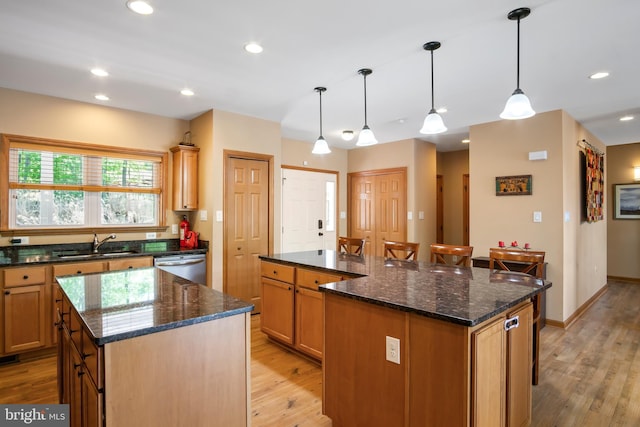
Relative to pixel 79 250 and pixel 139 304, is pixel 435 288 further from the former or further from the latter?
pixel 79 250

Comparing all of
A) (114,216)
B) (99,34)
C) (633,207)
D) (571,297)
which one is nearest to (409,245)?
(571,297)

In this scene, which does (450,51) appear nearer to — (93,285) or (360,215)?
(93,285)

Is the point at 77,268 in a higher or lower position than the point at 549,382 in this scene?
higher

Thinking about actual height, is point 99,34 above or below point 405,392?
above

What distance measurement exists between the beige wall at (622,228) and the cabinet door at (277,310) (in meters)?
6.89

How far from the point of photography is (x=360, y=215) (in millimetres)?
6586

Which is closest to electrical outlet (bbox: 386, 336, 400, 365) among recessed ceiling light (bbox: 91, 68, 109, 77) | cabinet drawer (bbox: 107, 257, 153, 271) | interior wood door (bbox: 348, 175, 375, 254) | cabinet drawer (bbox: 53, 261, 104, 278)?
cabinet drawer (bbox: 107, 257, 153, 271)

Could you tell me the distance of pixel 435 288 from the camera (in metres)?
2.00

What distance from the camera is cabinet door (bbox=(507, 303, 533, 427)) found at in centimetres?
178

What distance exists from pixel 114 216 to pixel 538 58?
4595 mm

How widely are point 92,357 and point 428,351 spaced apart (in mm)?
1398

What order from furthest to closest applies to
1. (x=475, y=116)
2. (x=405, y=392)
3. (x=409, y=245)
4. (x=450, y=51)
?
1. (x=475, y=116)
2. (x=409, y=245)
3. (x=450, y=51)
4. (x=405, y=392)

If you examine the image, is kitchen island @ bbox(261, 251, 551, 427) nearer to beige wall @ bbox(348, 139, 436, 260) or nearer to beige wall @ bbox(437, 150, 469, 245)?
beige wall @ bbox(348, 139, 436, 260)

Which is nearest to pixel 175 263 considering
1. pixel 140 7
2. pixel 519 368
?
pixel 140 7
